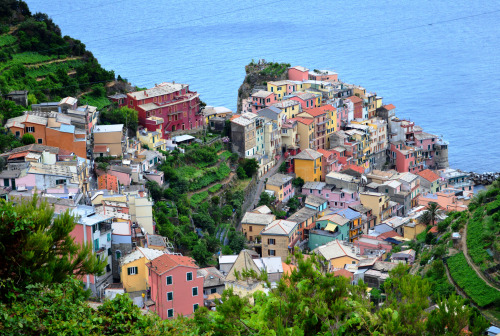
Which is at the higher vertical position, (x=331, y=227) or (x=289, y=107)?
(x=289, y=107)

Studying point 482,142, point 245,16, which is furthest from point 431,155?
point 245,16

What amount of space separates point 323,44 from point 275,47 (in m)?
4.85

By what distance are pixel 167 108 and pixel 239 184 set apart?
4.15m

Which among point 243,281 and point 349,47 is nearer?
point 243,281

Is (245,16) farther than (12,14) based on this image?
Yes

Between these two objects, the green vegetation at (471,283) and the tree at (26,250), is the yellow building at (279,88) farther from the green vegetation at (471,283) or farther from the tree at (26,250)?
the tree at (26,250)

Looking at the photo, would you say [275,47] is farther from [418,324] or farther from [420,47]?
[418,324]

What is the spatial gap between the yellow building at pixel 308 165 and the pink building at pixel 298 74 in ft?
21.6

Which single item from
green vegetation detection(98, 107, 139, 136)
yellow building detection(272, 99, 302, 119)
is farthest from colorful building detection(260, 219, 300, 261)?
yellow building detection(272, 99, 302, 119)

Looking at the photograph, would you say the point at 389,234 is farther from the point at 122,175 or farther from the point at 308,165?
the point at 122,175

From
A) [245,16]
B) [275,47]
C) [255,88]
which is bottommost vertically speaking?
[255,88]

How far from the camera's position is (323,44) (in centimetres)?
6406

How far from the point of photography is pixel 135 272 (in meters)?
17.4

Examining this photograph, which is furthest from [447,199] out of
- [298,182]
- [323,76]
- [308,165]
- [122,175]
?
[122,175]
